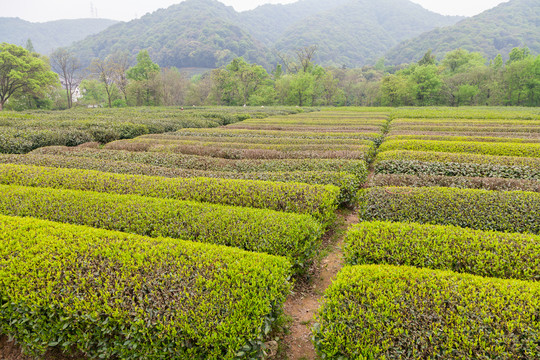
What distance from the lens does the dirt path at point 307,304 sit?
13.0ft

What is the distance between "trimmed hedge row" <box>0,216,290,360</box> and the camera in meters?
3.13

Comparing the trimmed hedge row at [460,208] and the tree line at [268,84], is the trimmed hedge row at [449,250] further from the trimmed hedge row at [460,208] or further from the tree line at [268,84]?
the tree line at [268,84]

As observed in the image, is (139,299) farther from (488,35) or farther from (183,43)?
(183,43)

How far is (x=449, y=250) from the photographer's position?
464cm

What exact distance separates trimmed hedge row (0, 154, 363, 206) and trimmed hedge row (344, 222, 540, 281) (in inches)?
126

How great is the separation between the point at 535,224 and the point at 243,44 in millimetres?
162140

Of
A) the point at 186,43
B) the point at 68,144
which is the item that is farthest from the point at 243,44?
the point at 68,144

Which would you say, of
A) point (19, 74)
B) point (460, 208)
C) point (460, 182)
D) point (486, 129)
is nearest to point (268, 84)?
point (19, 74)

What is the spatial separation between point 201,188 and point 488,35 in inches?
6356

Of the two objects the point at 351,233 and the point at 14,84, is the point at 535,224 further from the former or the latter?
the point at 14,84

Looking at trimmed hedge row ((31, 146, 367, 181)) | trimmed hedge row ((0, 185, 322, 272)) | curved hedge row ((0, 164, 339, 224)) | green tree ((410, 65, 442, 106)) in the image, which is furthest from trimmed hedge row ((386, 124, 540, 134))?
green tree ((410, 65, 442, 106))

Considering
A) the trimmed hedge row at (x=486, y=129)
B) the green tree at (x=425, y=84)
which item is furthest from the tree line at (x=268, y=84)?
the trimmed hedge row at (x=486, y=129)

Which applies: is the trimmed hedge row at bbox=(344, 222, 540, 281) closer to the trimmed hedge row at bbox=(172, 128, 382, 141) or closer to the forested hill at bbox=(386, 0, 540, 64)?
the trimmed hedge row at bbox=(172, 128, 382, 141)

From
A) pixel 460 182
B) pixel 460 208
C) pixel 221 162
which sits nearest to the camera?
pixel 460 208
